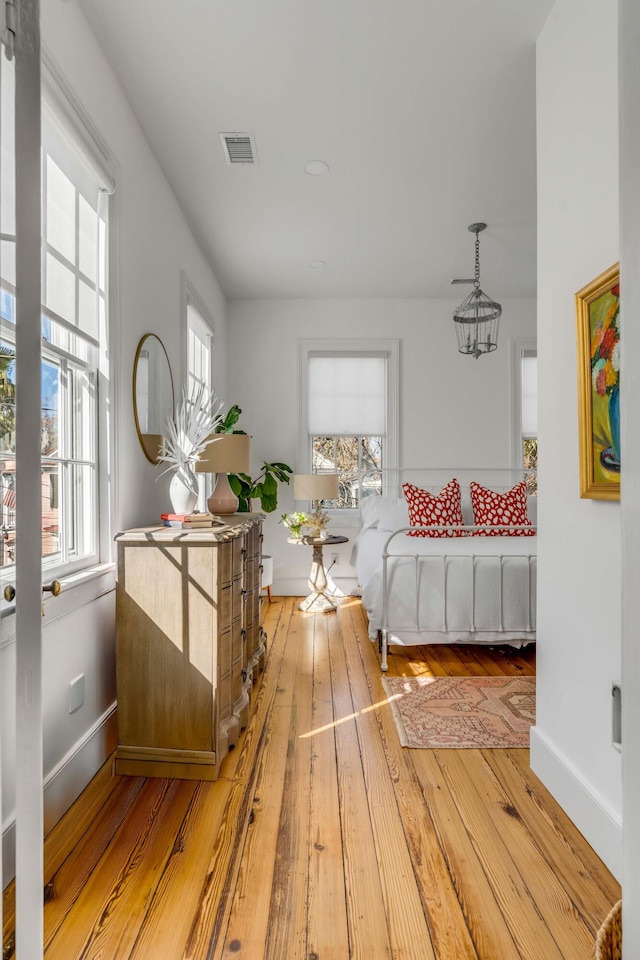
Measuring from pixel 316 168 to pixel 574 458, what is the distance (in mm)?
2246

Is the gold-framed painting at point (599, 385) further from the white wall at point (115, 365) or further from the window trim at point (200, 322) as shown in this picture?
the window trim at point (200, 322)

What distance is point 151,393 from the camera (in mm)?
3031

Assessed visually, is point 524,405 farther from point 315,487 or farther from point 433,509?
point 315,487

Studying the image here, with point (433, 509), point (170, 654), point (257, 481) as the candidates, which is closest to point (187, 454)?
point (170, 654)

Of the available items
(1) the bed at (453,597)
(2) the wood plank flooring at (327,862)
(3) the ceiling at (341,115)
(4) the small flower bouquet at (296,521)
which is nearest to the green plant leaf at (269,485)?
(4) the small flower bouquet at (296,521)

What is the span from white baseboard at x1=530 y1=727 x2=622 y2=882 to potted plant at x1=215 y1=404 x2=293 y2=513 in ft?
10.2

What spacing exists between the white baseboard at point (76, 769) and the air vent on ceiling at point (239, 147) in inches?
108

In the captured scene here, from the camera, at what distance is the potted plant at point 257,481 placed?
4969 mm

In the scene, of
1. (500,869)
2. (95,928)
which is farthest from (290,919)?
(500,869)

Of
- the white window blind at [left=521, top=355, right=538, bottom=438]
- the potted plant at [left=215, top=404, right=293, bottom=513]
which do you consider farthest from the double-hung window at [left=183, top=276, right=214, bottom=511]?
the white window blind at [left=521, top=355, right=538, bottom=438]

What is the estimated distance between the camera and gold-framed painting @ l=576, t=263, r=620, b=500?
1.70 m

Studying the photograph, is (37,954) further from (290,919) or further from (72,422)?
(72,422)

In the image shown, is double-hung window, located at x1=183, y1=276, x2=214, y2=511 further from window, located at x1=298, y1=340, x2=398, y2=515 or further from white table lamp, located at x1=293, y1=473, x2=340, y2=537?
window, located at x1=298, y1=340, x2=398, y2=515

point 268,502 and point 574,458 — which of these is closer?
point 574,458
